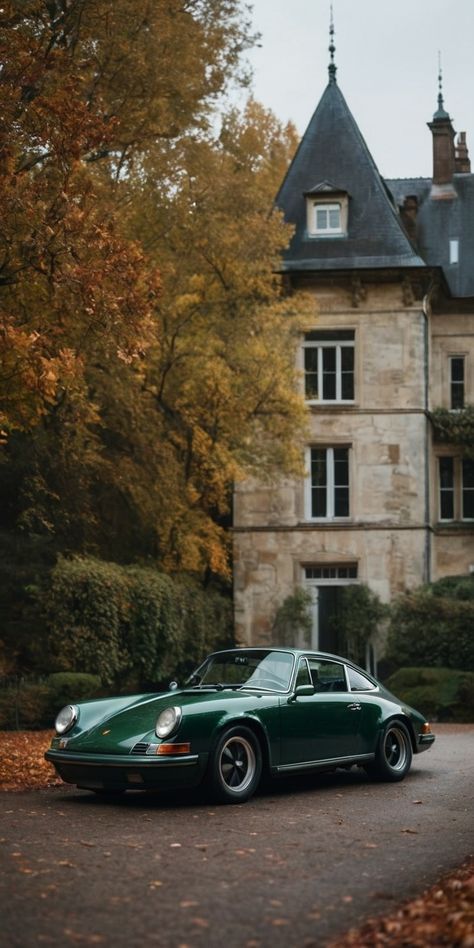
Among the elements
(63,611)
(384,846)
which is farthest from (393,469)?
(384,846)

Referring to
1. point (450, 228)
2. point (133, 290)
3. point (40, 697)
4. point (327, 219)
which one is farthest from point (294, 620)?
point (133, 290)

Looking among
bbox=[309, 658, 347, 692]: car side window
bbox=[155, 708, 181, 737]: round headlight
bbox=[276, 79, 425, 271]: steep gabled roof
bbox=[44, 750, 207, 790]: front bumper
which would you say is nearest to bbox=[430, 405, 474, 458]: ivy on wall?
bbox=[276, 79, 425, 271]: steep gabled roof

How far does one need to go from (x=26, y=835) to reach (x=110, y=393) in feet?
48.9

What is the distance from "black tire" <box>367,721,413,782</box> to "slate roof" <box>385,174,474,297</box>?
2677 cm

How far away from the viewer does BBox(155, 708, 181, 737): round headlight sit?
34.1 ft

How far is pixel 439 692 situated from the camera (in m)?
25.2

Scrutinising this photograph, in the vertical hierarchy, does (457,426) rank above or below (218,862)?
above

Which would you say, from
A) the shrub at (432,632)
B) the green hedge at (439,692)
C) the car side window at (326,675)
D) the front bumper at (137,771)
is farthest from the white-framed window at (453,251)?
the front bumper at (137,771)

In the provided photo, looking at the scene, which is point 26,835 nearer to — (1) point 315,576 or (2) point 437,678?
(2) point 437,678

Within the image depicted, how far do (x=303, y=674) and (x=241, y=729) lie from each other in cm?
124

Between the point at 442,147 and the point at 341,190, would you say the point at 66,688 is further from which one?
the point at 442,147

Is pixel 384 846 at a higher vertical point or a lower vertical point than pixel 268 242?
lower

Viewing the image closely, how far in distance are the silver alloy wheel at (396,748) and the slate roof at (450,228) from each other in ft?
87.8

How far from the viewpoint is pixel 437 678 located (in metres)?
26.1
